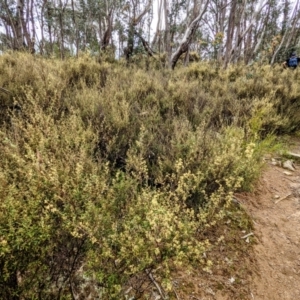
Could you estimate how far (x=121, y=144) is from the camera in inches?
128

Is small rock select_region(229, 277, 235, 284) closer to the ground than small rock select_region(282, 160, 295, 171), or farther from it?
closer to the ground

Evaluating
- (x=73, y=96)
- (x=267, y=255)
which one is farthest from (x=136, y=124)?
(x=267, y=255)

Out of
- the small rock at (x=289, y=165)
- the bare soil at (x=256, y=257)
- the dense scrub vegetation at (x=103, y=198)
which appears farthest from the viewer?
the small rock at (x=289, y=165)

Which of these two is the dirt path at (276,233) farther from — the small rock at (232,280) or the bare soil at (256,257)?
the small rock at (232,280)

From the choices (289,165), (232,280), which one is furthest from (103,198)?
(289,165)

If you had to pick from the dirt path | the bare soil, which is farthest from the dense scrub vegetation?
the dirt path

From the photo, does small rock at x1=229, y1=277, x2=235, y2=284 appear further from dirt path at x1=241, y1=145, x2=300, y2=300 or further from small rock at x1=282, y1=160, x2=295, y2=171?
small rock at x1=282, y1=160, x2=295, y2=171

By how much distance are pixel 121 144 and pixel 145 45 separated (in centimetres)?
773

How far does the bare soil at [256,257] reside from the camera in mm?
1970

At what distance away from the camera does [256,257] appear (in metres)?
2.30

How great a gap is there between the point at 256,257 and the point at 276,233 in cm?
55

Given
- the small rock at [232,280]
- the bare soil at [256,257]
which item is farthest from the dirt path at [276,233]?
the small rock at [232,280]

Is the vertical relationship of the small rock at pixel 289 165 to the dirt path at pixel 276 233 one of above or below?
above

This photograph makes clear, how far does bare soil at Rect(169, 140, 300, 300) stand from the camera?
197 cm
